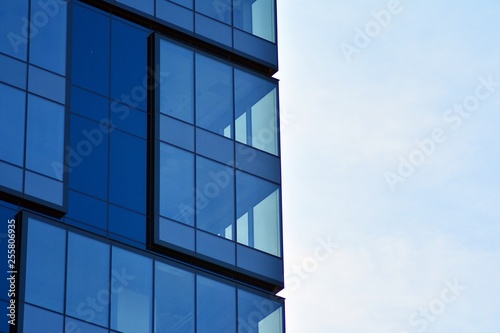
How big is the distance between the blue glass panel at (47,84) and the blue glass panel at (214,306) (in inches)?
281

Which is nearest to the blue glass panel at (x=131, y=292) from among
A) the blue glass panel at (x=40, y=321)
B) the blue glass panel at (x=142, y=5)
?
the blue glass panel at (x=40, y=321)

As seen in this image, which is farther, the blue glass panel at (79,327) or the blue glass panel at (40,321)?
the blue glass panel at (79,327)

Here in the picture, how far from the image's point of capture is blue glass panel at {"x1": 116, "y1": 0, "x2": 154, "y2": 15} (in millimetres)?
47700

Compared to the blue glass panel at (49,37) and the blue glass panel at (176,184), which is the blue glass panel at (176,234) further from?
the blue glass panel at (49,37)

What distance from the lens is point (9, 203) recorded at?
4191 centimetres

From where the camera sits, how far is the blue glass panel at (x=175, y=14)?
159 feet

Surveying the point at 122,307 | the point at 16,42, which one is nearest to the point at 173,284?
the point at 122,307

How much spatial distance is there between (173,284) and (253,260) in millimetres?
3487

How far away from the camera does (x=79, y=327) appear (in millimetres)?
41562

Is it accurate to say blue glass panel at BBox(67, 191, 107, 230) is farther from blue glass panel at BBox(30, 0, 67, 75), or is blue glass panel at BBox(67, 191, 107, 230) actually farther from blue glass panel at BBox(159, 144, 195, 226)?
blue glass panel at BBox(30, 0, 67, 75)

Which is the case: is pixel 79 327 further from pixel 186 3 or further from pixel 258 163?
pixel 186 3

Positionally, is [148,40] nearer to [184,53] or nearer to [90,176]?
[184,53]

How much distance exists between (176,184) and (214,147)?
2.18 m

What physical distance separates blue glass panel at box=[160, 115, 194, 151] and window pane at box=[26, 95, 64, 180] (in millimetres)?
4186
